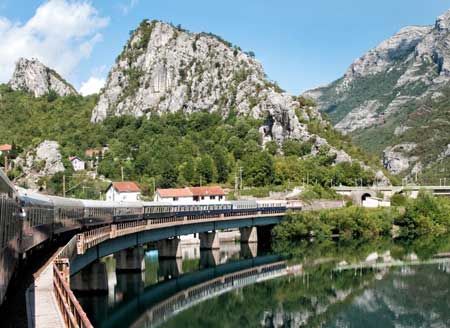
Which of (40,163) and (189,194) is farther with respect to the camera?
(40,163)

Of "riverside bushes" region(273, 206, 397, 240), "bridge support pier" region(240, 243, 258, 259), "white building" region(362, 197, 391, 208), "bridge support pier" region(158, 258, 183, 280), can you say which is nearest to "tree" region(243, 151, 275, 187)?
"white building" region(362, 197, 391, 208)

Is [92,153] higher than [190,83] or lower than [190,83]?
lower

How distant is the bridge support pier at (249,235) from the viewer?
97.8m

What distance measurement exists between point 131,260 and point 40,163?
3759 inches

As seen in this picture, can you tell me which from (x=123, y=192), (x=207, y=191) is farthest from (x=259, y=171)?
(x=123, y=192)

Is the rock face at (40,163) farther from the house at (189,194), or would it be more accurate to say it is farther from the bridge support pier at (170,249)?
the bridge support pier at (170,249)

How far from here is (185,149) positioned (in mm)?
151875

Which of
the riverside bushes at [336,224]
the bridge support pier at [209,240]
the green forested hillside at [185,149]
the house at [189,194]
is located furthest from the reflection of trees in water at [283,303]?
the green forested hillside at [185,149]

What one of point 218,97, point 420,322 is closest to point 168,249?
point 420,322

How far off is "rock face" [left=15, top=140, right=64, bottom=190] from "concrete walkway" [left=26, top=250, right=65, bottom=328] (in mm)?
122127

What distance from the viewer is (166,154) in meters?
146

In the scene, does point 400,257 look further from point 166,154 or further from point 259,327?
point 166,154

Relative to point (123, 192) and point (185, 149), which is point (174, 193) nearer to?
point (123, 192)

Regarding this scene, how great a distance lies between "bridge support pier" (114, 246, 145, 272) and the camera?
63219mm
